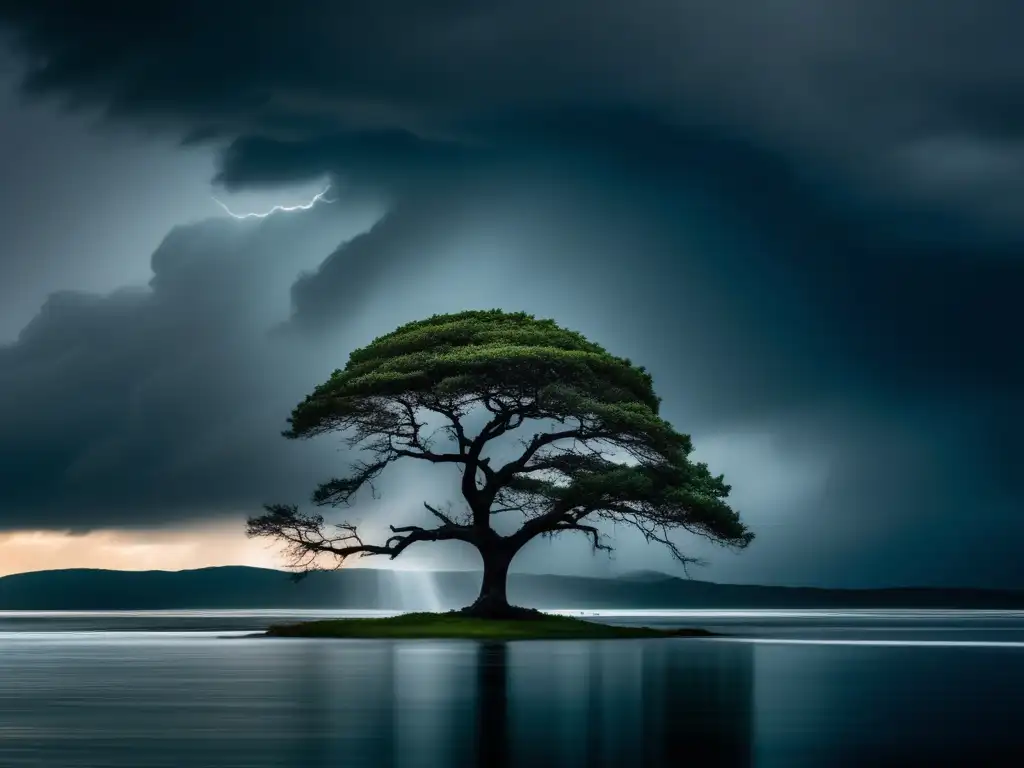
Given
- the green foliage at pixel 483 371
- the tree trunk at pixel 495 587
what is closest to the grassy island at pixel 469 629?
the tree trunk at pixel 495 587

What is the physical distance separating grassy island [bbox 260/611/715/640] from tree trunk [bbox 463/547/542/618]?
0.42 m

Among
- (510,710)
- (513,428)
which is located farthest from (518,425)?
(510,710)

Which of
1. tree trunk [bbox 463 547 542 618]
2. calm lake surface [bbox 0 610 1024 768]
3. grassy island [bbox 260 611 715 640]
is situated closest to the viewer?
calm lake surface [bbox 0 610 1024 768]

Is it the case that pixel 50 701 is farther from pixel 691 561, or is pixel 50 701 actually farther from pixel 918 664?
pixel 691 561

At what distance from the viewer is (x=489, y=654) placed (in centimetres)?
4050

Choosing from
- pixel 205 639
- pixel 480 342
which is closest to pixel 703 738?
pixel 205 639

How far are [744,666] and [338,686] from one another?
36.6ft

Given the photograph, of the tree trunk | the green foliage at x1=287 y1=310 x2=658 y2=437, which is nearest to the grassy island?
the tree trunk

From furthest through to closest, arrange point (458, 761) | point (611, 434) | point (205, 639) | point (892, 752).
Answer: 1. point (611, 434)
2. point (205, 639)
3. point (892, 752)
4. point (458, 761)

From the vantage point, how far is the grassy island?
56.8m

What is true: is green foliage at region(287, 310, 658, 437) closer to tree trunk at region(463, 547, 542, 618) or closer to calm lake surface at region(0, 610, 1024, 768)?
tree trunk at region(463, 547, 542, 618)

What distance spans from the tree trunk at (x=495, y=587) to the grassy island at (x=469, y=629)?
42cm

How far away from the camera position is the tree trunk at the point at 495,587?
61.2 m

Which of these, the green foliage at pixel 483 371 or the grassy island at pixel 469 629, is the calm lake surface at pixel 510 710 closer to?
the grassy island at pixel 469 629
